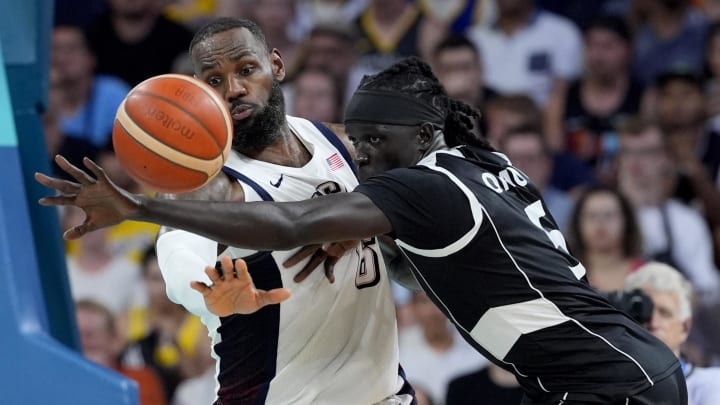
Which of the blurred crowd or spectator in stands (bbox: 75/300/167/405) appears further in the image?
spectator in stands (bbox: 75/300/167/405)

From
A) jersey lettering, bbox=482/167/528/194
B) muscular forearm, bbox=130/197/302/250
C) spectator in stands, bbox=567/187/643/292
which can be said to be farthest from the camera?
spectator in stands, bbox=567/187/643/292

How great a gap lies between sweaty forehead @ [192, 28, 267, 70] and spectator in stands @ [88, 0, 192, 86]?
4.81 metres

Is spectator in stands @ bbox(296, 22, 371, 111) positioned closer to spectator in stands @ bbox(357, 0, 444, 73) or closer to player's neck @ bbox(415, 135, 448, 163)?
spectator in stands @ bbox(357, 0, 444, 73)

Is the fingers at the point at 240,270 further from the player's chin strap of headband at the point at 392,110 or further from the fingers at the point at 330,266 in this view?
the player's chin strap of headband at the point at 392,110

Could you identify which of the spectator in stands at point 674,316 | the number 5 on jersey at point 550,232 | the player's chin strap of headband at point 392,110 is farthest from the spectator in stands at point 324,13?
the number 5 on jersey at point 550,232

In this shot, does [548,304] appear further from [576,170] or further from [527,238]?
[576,170]

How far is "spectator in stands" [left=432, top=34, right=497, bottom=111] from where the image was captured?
825 cm

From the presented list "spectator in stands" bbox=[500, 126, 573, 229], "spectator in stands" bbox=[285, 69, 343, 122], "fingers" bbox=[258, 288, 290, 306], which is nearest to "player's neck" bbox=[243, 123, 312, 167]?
"fingers" bbox=[258, 288, 290, 306]

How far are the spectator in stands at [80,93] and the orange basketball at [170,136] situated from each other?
5.43m

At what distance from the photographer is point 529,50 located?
8.28 metres

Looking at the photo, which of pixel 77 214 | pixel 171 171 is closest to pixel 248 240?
pixel 171 171

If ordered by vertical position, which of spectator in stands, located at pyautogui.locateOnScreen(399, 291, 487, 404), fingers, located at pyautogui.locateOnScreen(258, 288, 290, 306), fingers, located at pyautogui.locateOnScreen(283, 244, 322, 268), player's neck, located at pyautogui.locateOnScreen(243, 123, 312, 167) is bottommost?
spectator in stands, located at pyautogui.locateOnScreen(399, 291, 487, 404)

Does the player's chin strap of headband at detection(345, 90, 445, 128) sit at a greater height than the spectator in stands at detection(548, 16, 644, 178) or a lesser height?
greater

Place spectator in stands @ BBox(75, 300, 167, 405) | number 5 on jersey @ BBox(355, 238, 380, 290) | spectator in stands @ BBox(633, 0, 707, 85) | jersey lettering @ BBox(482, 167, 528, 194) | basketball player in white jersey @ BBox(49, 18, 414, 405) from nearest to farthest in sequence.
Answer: jersey lettering @ BBox(482, 167, 528, 194), basketball player in white jersey @ BBox(49, 18, 414, 405), number 5 on jersey @ BBox(355, 238, 380, 290), spectator in stands @ BBox(633, 0, 707, 85), spectator in stands @ BBox(75, 300, 167, 405)
